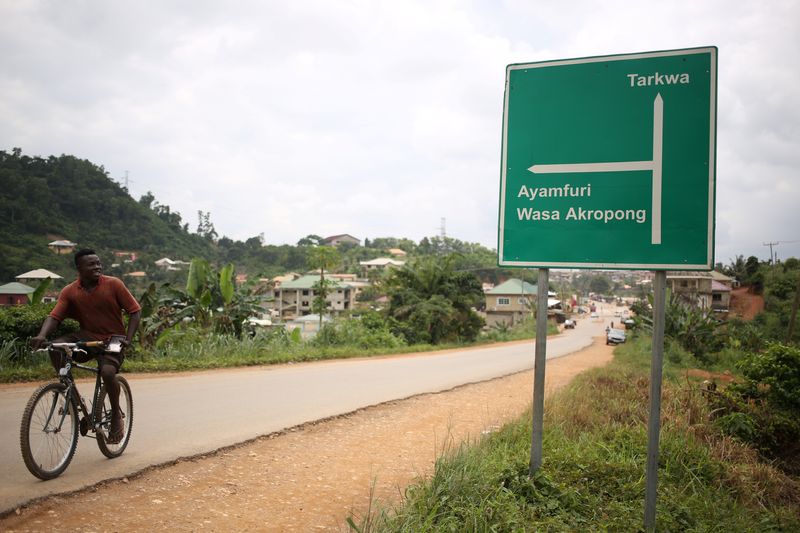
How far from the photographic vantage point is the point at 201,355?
12102 mm

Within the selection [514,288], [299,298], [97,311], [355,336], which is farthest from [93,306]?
[514,288]

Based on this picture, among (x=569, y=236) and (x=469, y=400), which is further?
(x=469, y=400)

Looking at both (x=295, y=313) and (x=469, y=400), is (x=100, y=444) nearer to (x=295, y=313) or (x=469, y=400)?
(x=469, y=400)

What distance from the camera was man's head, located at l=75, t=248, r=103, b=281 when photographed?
15.5ft

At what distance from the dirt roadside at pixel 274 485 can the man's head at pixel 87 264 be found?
1806 millimetres

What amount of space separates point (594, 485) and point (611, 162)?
2537mm

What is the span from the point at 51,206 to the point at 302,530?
80.0ft

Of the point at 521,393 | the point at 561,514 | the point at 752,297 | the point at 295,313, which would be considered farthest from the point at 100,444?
the point at 295,313

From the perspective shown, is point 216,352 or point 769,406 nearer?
point 769,406

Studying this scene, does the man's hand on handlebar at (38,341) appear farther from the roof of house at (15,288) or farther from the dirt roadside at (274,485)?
the roof of house at (15,288)

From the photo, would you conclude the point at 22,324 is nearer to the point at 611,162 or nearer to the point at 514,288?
the point at 611,162

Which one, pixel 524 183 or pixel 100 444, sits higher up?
pixel 524 183

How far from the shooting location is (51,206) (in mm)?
22859

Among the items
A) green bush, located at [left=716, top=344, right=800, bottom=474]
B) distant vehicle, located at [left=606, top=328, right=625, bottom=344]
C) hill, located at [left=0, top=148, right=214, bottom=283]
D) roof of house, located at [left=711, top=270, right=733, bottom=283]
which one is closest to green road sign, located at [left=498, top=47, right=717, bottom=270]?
green bush, located at [left=716, top=344, right=800, bottom=474]
